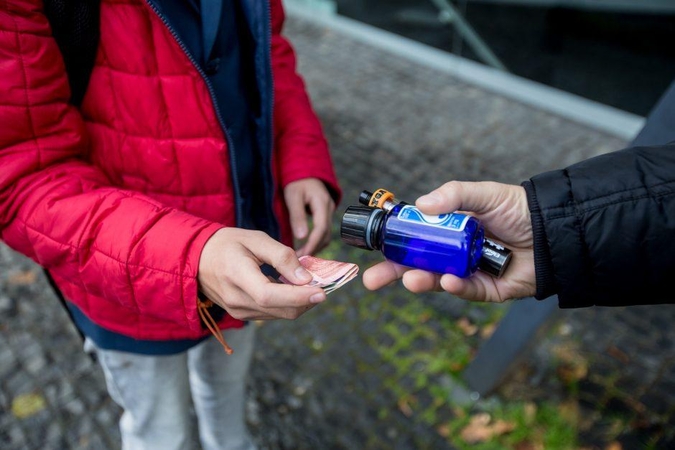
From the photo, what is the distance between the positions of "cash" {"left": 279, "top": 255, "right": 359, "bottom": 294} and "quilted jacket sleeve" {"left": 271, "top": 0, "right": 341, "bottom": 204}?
51cm

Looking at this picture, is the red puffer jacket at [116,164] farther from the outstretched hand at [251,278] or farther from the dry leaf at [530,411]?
the dry leaf at [530,411]

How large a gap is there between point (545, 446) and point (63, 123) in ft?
8.94

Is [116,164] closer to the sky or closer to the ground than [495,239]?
closer to the sky

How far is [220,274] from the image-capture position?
1.24 metres

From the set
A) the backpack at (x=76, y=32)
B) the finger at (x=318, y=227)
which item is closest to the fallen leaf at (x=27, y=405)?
the finger at (x=318, y=227)

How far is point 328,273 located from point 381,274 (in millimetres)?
285

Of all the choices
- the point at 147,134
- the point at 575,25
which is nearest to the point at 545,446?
the point at 147,134

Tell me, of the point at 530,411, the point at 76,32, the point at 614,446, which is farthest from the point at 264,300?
the point at 614,446

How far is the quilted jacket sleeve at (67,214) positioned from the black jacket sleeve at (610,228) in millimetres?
930

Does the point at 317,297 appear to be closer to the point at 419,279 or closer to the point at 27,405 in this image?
the point at 419,279

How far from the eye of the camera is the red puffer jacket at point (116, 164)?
1279 mm

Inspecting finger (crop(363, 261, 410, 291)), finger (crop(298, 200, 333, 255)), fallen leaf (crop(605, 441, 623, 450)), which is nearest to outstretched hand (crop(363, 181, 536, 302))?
finger (crop(363, 261, 410, 291))

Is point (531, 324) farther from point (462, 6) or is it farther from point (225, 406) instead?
point (462, 6)

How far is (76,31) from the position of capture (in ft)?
4.39
